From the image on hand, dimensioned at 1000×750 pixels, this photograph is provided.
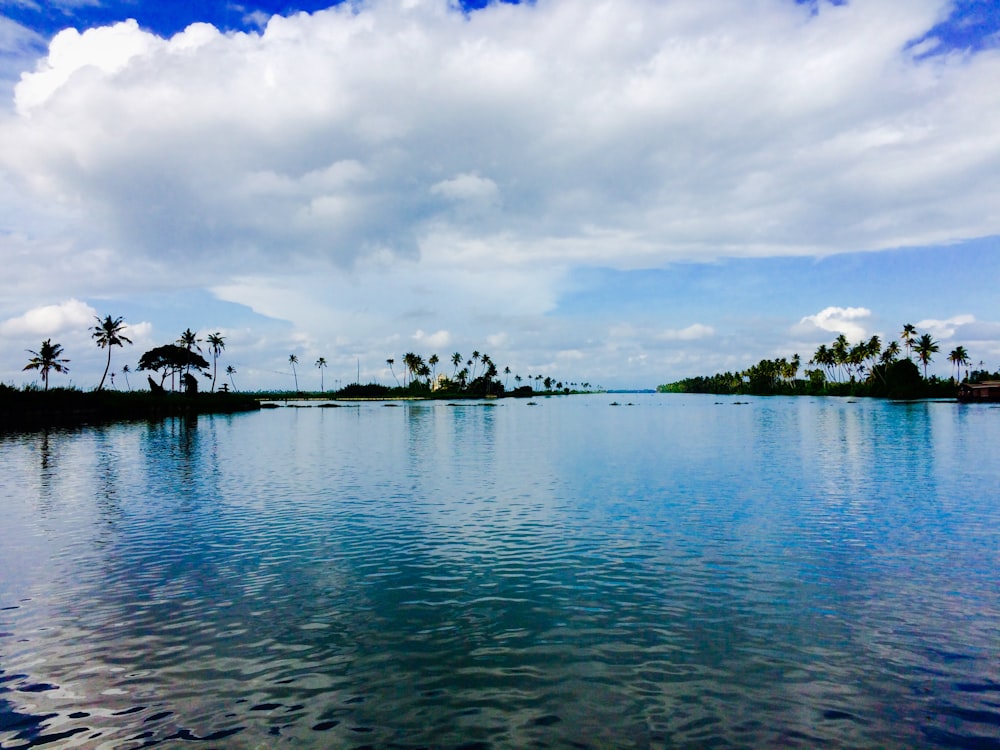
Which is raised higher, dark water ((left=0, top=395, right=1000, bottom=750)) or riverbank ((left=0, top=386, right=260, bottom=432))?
riverbank ((left=0, top=386, right=260, bottom=432))

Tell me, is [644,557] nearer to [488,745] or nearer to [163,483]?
[488,745]

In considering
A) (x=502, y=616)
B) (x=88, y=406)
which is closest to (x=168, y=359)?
(x=88, y=406)

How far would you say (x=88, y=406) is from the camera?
11412 centimetres

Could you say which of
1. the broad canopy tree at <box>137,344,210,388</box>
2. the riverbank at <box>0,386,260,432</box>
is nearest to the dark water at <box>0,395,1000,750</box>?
the riverbank at <box>0,386,260,432</box>

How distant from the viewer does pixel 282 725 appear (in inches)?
395

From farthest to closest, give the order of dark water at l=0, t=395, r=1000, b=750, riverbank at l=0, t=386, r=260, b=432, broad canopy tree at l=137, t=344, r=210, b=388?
broad canopy tree at l=137, t=344, r=210, b=388
riverbank at l=0, t=386, r=260, b=432
dark water at l=0, t=395, r=1000, b=750

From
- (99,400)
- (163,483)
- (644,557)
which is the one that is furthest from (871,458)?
(99,400)

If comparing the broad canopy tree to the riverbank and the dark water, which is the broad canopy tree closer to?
the riverbank

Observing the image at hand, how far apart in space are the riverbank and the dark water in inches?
A: 3109

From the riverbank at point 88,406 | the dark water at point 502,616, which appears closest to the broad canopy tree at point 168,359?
the riverbank at point 88,406

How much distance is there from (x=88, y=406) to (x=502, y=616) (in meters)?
129

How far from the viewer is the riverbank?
95.6 meters

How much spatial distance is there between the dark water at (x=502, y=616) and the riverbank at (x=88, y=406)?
3109 inches

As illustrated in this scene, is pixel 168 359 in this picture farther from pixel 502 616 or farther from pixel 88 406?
pixel 502 616
